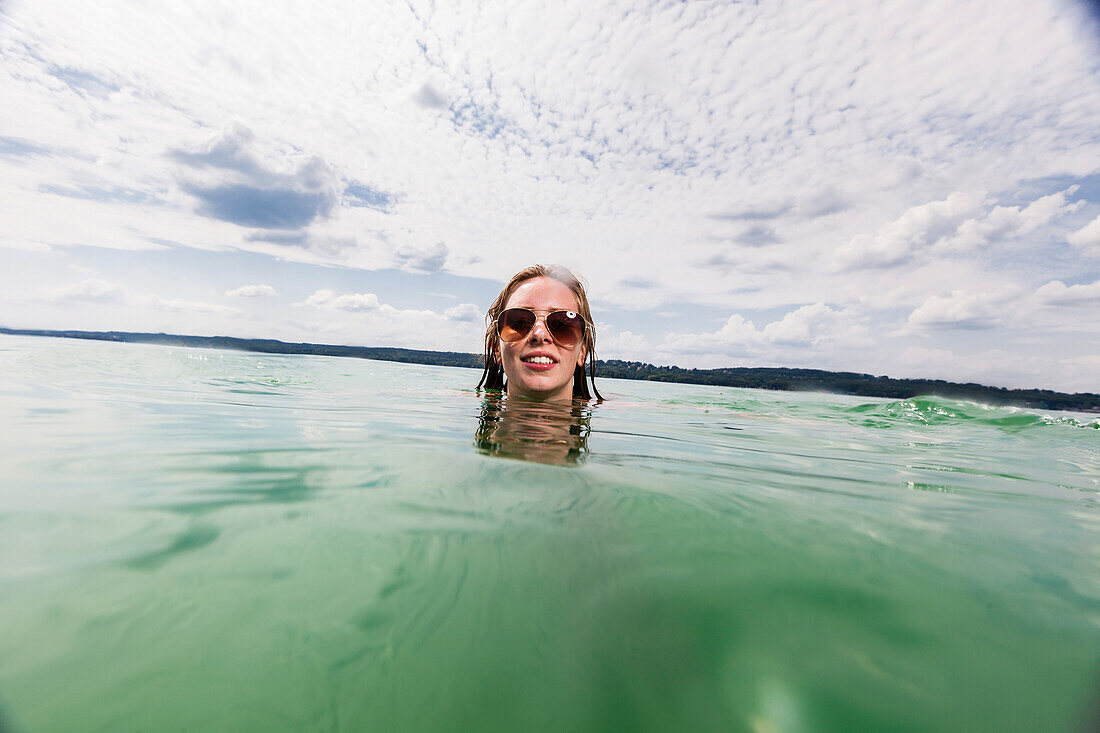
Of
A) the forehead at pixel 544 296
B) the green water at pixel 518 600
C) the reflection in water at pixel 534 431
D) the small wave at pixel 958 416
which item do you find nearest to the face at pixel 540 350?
the forehead at pixel 544 296

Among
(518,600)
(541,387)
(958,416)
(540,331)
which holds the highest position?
(540,331)

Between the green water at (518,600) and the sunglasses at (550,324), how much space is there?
11.1 feet

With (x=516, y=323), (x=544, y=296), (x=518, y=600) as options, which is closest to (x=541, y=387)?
(x=516, y=323)

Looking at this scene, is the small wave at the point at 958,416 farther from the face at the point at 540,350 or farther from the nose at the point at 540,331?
the nose at the point at 540,331

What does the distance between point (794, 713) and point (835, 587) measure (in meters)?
0.59

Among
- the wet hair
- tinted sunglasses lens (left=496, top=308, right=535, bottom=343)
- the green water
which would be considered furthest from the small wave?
the green water

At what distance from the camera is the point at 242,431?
147 inches

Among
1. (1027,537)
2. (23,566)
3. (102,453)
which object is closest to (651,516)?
(1027,537)

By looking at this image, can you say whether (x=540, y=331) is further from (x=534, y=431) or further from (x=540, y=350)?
(x=534, y=431)

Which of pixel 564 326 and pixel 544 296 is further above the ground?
pixel 544 296

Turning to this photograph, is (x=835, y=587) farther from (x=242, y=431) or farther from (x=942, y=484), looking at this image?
(x=242, y=431)

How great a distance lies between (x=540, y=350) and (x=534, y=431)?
1.87 metres

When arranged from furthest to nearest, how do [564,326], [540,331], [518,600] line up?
1. [564,326]
2. [540,331]
3. [518,600]

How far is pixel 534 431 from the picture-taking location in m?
4.37
